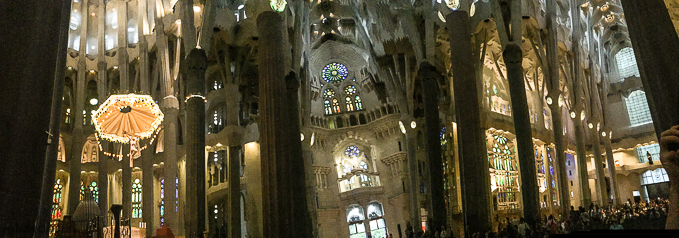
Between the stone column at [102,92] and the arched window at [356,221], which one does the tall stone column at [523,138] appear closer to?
the arched window at [356,221]

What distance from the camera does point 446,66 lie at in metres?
28.2

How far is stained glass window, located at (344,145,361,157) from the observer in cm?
3550

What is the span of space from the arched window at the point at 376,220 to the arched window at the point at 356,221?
604 millimetres

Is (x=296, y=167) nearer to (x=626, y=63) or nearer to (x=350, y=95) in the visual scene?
(x=350, y=95)

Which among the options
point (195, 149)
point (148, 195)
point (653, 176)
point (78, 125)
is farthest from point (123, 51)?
point (653, 176)

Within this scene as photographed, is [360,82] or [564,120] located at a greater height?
[360,82]

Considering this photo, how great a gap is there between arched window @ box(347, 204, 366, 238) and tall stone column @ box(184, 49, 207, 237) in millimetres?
16692

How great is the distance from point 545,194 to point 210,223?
68.7 ft

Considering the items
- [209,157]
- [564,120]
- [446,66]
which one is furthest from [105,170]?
[564,120]

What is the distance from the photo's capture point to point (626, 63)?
35.6 meters

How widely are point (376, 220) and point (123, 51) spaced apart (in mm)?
19095

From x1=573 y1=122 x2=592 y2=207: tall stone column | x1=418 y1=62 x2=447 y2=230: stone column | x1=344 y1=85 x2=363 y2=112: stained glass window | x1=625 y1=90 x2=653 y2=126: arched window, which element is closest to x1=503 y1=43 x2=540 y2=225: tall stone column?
x1=418 y1=62 x2=447 y2=230: stone column

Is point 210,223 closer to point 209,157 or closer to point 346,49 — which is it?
point 209,157

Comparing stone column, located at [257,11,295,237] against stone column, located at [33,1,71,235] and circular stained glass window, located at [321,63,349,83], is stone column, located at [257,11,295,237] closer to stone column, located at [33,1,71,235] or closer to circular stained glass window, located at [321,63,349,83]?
stone column, located at [33,1,71,235]
